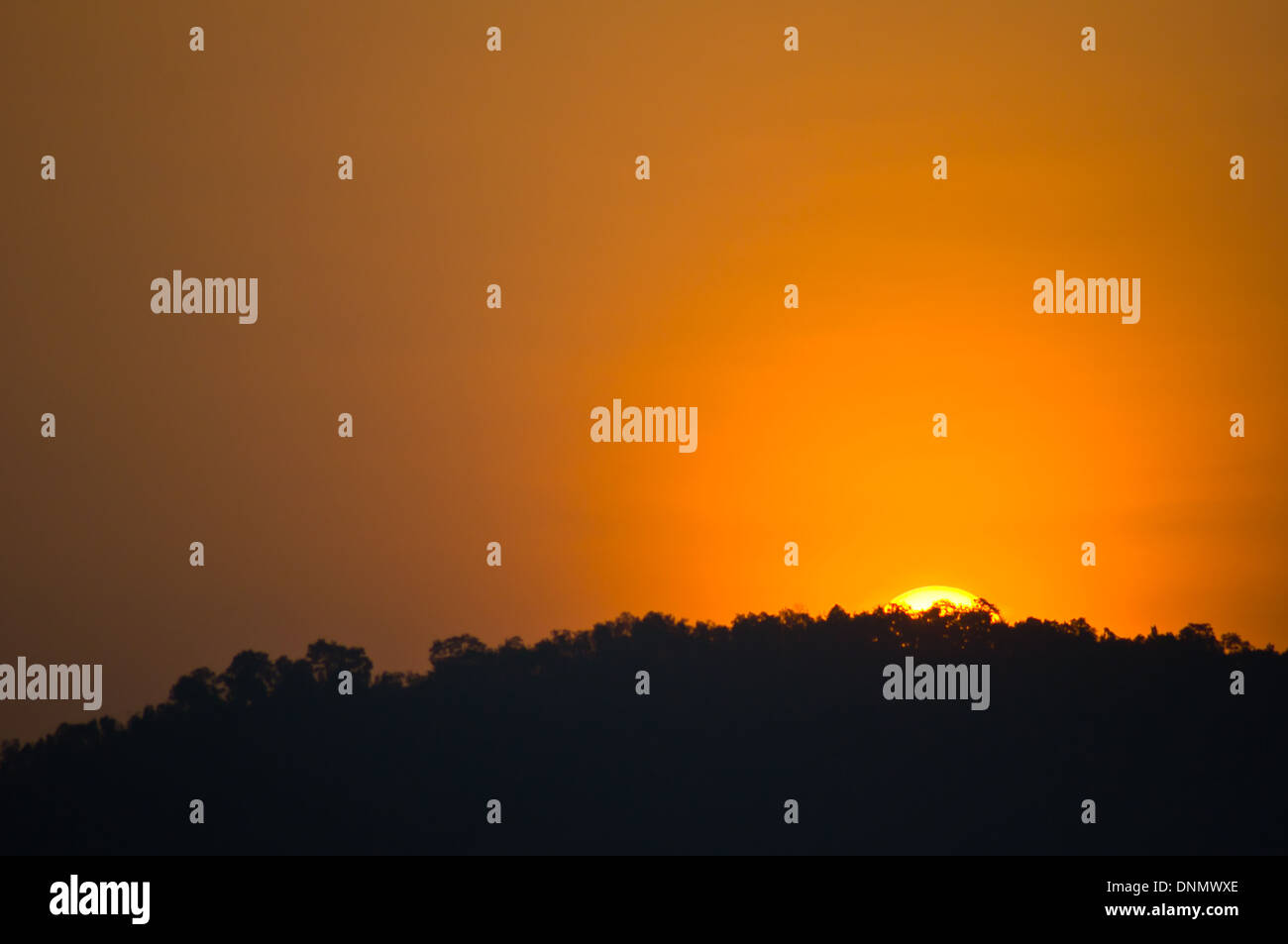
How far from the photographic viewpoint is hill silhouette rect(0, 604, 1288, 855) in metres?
84.0

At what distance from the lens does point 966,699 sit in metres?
86.1

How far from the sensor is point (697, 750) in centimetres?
8906

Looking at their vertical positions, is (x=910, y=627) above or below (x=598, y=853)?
above

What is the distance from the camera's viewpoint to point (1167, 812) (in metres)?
82.8

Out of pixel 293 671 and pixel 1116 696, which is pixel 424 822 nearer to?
pixel 293 671

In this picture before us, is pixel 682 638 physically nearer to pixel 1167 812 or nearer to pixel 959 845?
pixel 959 845

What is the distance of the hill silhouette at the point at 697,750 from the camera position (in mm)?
84000

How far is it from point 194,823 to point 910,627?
1651 inches
